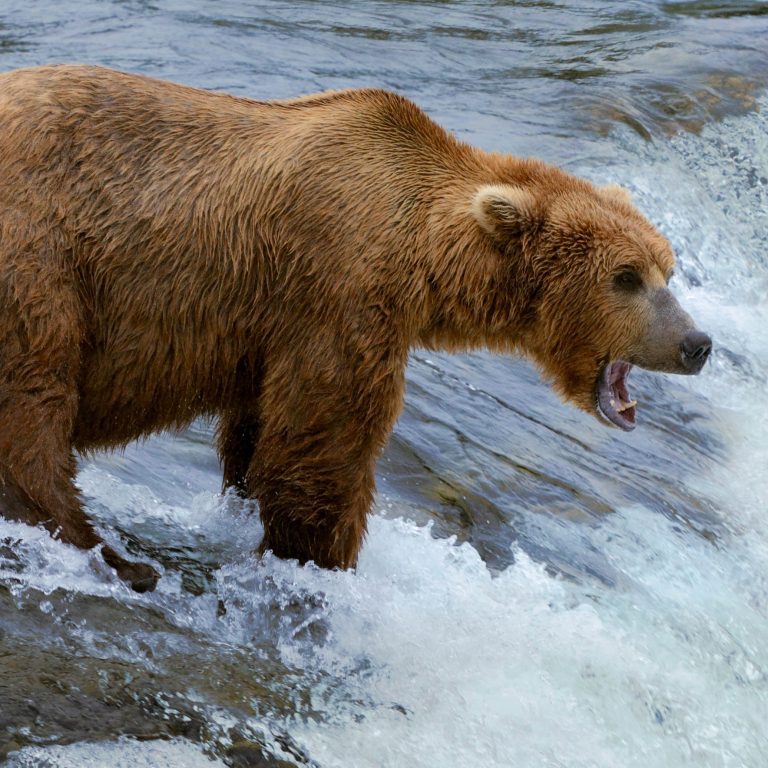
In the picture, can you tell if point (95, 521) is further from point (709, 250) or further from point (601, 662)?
point (709, 250)

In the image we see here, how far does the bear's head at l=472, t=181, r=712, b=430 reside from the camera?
5301mm

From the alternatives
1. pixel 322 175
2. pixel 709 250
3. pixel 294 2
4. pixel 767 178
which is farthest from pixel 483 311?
pixel 294 2

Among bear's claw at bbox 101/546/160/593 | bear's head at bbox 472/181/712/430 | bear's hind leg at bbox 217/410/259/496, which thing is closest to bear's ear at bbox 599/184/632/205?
bear's head at bbox 472/181/712/430

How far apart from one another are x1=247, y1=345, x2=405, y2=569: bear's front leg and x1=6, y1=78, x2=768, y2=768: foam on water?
1.06 feet

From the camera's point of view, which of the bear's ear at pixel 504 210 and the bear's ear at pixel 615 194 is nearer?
the bear's ear at pixel 504 210

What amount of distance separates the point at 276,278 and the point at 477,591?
1900 mm

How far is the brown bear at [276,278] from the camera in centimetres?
484

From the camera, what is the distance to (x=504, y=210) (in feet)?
17.0

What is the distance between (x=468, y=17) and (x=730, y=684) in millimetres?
10762

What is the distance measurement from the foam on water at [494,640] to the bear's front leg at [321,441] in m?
0.32

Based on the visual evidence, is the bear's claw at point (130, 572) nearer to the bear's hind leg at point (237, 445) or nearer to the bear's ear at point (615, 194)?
the bear's hind leg at point (237, 445)

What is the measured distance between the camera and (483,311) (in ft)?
17.7

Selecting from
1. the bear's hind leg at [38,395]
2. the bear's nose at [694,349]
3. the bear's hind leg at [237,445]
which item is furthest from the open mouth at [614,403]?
the bear's hind leg at [38,395]

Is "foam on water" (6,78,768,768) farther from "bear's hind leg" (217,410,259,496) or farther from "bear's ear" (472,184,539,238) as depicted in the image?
"bear's ear" (472,184,539,238)
